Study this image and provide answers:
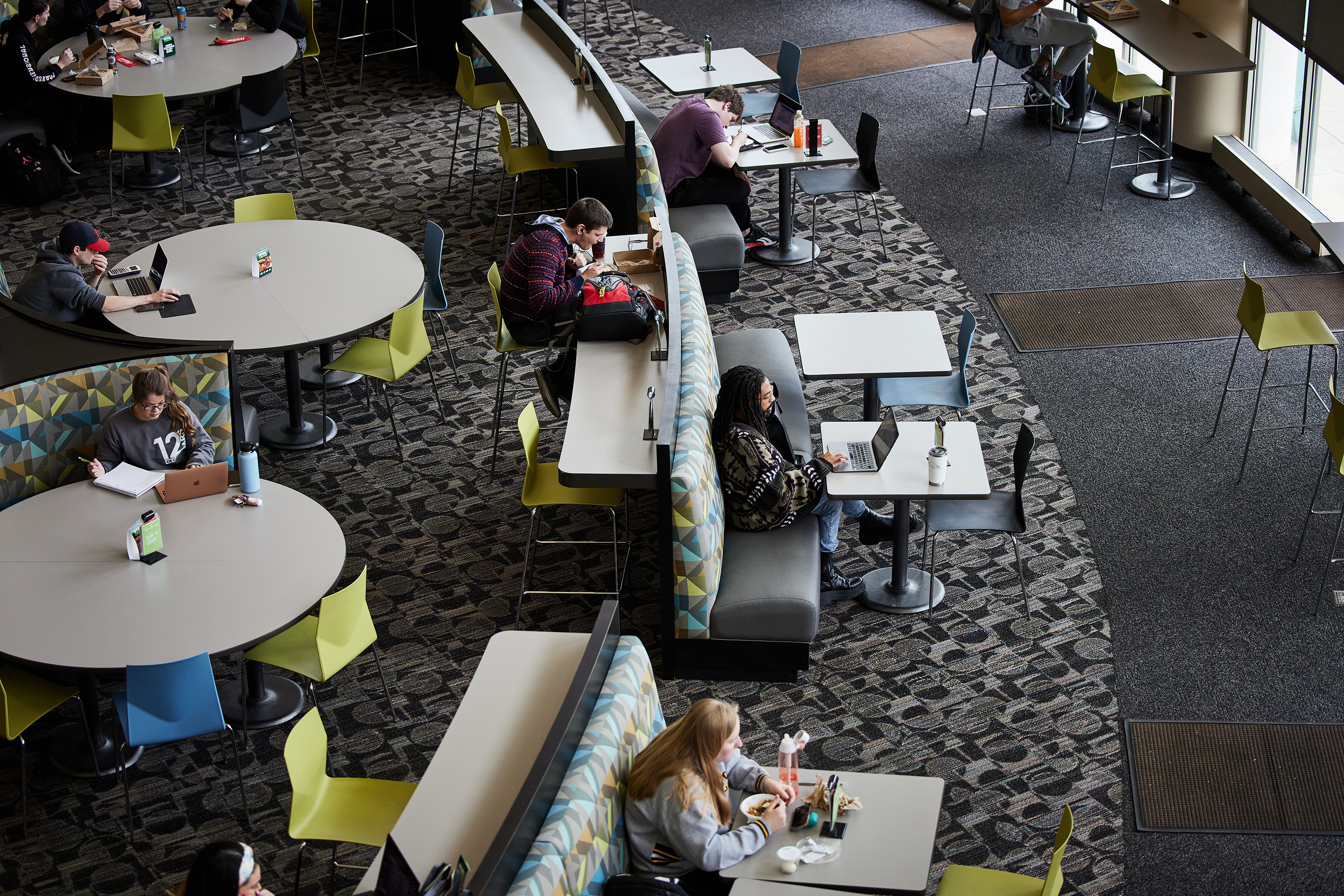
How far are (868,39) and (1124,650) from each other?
838 cm

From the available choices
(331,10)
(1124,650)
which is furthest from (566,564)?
(331,10)

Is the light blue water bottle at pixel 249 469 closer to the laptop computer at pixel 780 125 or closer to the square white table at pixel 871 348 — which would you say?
the square white table at pixel 871 348

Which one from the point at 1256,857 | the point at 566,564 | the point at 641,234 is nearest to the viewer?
the point at 1256,857

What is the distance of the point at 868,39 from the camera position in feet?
41.0

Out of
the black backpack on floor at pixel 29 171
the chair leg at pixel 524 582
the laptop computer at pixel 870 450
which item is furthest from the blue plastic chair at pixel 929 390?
the black backpack on floor at pixel 29 171

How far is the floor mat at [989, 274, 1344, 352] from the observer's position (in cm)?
795

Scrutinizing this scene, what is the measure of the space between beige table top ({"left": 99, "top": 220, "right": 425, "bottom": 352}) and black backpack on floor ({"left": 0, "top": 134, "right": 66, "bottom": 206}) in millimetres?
2903

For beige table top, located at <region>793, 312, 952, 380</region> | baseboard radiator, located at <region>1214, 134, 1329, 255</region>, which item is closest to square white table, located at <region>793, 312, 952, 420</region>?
beige table top, located at <region>793, 312, 952, 380</region>

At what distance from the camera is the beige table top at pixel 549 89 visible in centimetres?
781

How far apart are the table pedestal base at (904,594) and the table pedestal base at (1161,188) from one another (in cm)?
485

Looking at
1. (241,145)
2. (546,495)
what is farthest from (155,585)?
(241,145)

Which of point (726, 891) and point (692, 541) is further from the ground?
point (692, 541)

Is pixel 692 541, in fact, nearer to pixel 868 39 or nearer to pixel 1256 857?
pixel 1256 857

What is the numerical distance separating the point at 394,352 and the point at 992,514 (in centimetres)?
319
